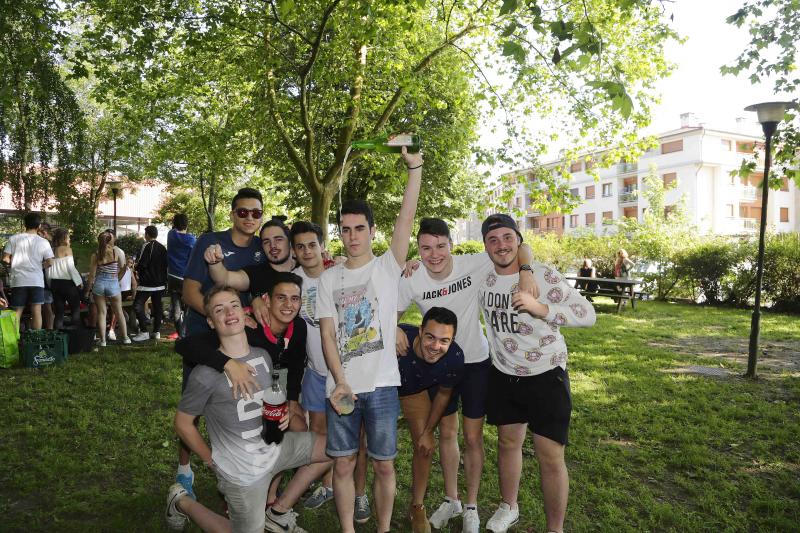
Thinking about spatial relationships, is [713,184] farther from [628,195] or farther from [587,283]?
[587,283]

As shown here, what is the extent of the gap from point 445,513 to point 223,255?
8.15ft

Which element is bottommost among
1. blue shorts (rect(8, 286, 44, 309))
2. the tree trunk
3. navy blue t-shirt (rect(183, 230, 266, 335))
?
blue shorts (rect(8, 286, 44, 309))

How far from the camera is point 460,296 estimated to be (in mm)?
3693

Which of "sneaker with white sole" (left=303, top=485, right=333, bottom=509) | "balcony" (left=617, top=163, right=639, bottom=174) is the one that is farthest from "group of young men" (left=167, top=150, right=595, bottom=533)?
"balcony" (left=617, top=163, right=639, bottom=174)

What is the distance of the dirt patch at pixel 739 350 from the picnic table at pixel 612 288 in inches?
158

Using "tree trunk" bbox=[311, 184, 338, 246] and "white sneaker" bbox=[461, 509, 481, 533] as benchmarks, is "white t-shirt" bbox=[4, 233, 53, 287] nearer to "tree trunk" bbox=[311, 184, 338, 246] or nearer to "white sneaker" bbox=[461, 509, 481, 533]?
"tree trunk" bbox=[311, 184, 338, 246]

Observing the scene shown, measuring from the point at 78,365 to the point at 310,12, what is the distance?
813 centimetres

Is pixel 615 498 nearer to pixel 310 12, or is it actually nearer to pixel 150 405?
pixel 150 405

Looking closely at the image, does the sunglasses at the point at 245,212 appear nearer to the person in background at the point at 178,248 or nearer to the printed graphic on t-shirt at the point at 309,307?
the printed graphic on t-shirt at the point at 309,307

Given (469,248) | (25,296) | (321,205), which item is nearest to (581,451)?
(321,205)

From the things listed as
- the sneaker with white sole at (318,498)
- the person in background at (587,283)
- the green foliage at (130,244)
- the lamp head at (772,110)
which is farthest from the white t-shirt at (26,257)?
the green foliage at (130,244)

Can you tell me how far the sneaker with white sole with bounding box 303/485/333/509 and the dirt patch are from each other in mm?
7992

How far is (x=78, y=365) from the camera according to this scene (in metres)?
8.10

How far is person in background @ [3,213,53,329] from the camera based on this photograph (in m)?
8.39
